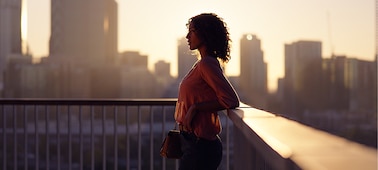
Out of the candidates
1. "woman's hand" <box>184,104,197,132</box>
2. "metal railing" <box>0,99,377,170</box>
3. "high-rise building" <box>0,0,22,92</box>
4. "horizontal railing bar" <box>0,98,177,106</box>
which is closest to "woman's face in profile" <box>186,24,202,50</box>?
"woman's hand" <box>184,104,197,132</box>

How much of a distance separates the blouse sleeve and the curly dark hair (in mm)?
99

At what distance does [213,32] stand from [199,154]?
0.54 m

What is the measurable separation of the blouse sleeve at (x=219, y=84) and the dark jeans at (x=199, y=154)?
226 millimetres

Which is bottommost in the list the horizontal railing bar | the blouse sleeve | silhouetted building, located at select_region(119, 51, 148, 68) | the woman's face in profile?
the horizontal railing bar

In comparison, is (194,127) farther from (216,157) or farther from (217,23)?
→ (217,23)

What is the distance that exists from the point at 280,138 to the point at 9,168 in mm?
4664

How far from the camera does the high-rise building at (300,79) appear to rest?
29239 mm

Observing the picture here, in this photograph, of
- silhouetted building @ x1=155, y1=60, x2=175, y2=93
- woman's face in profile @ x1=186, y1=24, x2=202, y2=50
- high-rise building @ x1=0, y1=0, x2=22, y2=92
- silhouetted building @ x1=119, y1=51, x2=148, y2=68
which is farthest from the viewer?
high-rise building @ x1=0, y1=0, x2=22, y2=92

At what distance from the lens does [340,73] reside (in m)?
32.6

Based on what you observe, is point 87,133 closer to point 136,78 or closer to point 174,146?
point 174,146

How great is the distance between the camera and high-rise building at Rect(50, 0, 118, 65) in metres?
53.5

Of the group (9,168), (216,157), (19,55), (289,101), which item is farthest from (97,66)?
(216,157)

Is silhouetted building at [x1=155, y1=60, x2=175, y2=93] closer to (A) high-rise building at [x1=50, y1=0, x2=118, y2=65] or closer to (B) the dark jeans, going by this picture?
(A) high-rise building at [x1=50, y1=0, x2=118, y2=65]

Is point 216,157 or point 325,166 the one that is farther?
point 216,157
